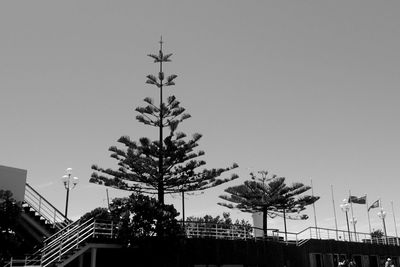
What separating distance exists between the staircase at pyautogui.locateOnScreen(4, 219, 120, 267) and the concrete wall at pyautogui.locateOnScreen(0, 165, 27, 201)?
10.2 feet

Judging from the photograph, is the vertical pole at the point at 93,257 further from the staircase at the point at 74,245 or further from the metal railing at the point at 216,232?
the metal railing at the point at 216,232

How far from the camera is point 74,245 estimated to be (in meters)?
17.9

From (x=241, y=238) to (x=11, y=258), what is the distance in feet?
36.4

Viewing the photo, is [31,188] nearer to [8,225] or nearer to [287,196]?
[8,225]

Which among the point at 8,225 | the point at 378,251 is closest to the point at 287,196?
the point at 378,251

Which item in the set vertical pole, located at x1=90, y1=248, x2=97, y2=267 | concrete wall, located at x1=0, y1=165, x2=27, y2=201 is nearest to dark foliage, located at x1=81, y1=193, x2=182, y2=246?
vertical pole, located at x1=90, y1=248, x2=97, y2=267

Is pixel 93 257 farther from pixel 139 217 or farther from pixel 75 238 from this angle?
pixel 139 217

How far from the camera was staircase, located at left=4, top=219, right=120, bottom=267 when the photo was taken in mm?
17531

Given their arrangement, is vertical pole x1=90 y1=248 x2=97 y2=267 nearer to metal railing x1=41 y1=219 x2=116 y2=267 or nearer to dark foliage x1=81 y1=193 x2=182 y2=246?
metal railing x1=41 y1=219 x2=116 y2=267

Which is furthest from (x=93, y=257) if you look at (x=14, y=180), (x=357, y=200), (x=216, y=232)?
(x=357, y=200)

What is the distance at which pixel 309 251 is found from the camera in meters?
28.4

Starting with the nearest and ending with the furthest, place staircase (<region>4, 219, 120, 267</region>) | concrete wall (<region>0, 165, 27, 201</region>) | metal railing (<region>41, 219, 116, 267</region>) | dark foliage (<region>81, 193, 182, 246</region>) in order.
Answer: staircase (<region>4, 219, 120, 267</region>) → metal railing (<region>41, 219, 116, 267</region>) → dark foliage (<region>81, 193, 182, 246</region>) → concrete wall (<region>0, 165, 27, 201</region>)

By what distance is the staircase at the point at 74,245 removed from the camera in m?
17.5

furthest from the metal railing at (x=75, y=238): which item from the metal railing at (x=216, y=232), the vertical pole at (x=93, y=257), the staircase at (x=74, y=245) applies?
the metal railing at (x=216, y=232)
